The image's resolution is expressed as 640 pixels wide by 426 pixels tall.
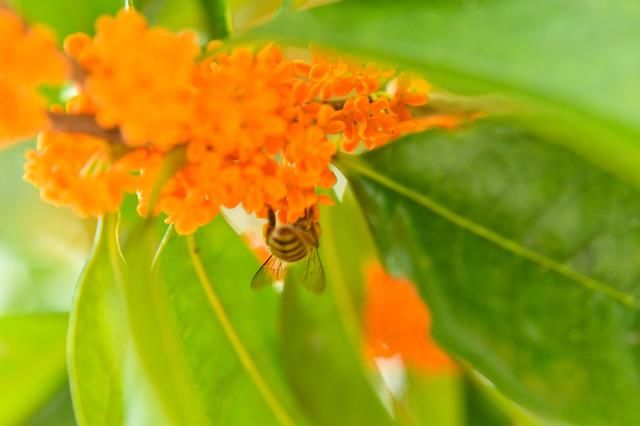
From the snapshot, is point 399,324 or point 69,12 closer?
point 69,12

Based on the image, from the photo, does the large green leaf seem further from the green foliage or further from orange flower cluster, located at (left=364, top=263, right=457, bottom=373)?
orange flower cluster, located at (left=364, top=263, right=457, bottom=373)

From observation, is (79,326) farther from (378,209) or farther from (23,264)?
(23,264)

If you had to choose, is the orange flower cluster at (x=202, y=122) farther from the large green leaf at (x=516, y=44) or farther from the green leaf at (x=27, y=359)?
the green leaf at (x=27, y=359)

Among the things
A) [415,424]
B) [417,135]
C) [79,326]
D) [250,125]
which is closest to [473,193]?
[417,135]

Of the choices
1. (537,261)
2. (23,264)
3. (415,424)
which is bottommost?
(415,424)

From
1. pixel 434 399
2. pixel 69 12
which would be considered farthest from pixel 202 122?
pixel 434 399

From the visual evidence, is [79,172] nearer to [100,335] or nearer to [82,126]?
[82,126]
